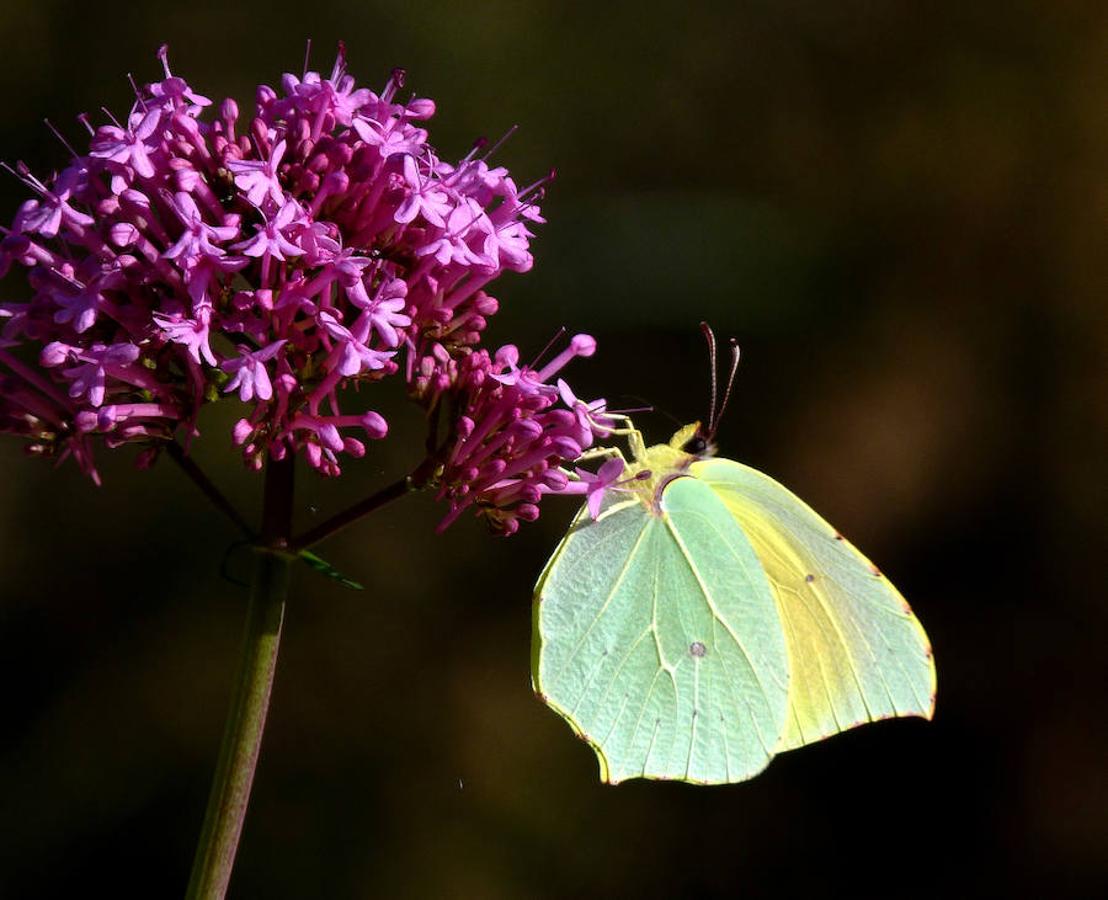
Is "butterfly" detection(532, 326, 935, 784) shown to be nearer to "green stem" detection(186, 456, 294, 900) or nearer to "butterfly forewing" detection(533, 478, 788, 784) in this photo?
"butterfly forewing" detection(533, 478, 788, 784)

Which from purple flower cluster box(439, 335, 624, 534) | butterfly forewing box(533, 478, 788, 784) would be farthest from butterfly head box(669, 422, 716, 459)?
purple flower cluster box(439, 335, 624, 534)

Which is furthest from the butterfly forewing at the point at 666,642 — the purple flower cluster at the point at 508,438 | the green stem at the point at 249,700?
the green stem at the point at 249,700

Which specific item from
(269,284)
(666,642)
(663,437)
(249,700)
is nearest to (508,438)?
(269,284)

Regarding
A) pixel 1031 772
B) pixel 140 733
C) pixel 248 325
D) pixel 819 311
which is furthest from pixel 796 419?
pixel 248 325

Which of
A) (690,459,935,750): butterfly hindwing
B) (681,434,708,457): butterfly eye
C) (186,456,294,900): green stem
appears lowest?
(186,456,294,900): green stem

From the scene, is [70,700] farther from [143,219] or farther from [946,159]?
[946,159]

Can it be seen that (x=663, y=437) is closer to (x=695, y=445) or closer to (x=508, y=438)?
(x=695, y=445)
